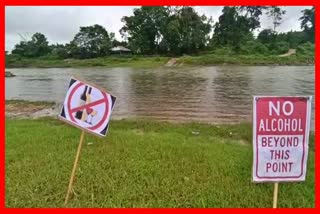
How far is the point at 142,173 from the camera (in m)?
3.65

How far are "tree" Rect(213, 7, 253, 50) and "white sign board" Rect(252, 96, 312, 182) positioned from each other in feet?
160

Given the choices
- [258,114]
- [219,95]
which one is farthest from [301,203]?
[219,95]

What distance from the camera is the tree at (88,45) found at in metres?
54.4

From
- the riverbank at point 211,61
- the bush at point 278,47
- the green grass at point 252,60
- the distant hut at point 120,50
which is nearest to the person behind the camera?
the green grass at point 252,60

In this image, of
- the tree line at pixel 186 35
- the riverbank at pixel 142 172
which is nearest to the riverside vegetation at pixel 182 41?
the tree line at pixel 186 35

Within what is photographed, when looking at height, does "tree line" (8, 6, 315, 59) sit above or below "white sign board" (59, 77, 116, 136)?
above

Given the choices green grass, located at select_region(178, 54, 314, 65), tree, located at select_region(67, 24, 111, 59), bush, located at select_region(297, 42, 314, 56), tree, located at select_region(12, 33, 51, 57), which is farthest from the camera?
tree, located at select_region(12, 33, 51, 57)

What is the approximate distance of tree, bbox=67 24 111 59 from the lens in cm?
5438

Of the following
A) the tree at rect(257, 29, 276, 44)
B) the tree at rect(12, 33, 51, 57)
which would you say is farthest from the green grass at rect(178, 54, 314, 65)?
the tree at rect(12, 33, 51, 57)

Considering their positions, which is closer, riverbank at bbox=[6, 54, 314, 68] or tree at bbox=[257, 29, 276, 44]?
riverbank at bbox=[6, 54, 314, 68]

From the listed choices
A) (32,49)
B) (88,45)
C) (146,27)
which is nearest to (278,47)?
(146,27)

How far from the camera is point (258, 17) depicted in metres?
52.3

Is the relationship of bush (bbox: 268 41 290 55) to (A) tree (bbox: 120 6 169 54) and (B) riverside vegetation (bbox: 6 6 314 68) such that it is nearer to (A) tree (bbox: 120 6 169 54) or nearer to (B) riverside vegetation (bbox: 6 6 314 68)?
(B) riverside vegetation (bbox: 6 6 314 68)

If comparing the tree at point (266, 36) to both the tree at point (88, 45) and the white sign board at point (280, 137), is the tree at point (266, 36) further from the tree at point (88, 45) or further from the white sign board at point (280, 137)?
the white sign board at point (280, 137)
